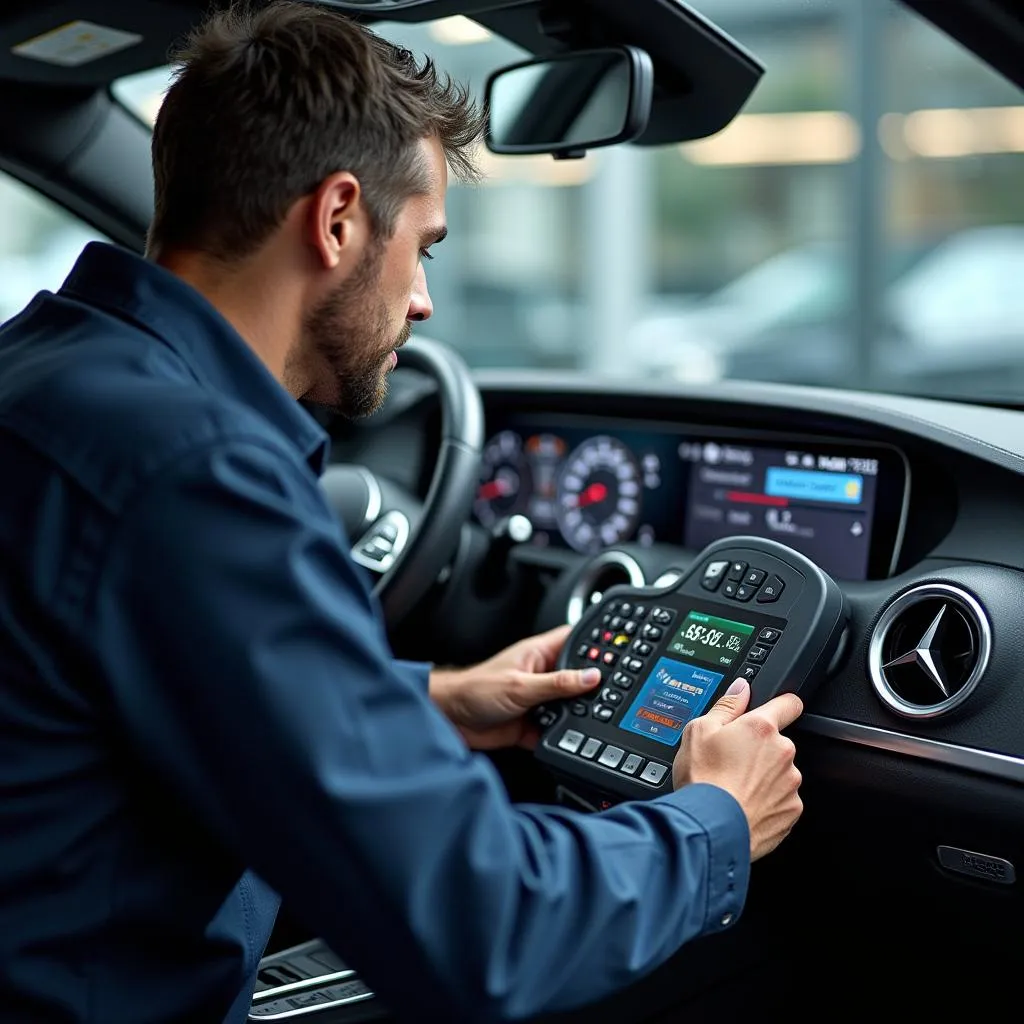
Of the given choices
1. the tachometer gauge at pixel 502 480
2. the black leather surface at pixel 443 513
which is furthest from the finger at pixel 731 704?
the tachometer gauge at pixel 502 480

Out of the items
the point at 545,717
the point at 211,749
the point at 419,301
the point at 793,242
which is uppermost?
the point at 419,301

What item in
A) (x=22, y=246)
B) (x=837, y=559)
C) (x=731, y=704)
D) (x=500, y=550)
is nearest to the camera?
(x=731, y=704)

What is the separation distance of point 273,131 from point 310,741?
0.51 meters

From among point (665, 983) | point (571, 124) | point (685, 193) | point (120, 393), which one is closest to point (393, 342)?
point (120, 393)

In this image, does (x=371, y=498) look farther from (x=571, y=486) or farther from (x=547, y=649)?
(x=547, y=649)

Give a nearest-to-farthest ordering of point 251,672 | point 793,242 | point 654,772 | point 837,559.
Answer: point 251,672
point 654,772
point 837,559
point 793,242

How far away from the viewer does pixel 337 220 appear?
1.11 meters

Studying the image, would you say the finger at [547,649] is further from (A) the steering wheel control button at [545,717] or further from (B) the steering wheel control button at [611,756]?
(B) the steering wheel control button at [611,756]

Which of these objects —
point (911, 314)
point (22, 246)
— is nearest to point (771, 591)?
point (22, 246)

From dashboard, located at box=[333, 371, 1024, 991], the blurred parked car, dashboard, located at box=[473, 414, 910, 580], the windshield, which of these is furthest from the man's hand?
the blurred parked car

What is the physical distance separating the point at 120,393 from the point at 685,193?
353 inches

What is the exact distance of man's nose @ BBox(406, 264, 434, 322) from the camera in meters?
1.30

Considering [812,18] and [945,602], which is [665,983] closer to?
[945,602]

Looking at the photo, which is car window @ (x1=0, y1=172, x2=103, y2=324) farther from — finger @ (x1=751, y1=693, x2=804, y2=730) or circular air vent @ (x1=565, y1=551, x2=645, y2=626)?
finger @ (x1=751, y1=693, x2=804, y2=730)
